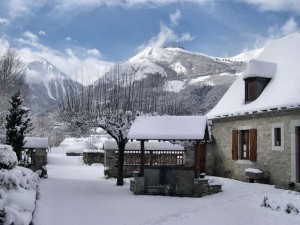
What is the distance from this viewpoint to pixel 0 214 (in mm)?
7055

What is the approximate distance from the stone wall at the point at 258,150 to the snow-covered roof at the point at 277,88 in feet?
1.60

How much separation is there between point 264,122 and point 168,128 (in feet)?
14.3


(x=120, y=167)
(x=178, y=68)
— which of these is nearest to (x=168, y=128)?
(x=120, y=167)

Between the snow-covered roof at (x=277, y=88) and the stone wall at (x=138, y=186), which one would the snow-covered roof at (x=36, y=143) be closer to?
the stone wall at (x=138, y=186)

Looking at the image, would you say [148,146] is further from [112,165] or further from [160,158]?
[112,165]

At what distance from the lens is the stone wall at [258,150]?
14.6 meters

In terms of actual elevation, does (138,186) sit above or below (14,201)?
below

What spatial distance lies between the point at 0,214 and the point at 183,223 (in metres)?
4.42

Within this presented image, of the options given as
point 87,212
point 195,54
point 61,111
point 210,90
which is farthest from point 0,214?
point 195,54

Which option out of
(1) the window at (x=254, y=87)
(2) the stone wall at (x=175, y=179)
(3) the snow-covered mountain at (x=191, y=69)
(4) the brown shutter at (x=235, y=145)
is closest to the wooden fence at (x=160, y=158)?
(4) the brown shutter at (x=235, y=145)

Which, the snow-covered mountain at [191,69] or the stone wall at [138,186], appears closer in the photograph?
the stone wall at [138,186]

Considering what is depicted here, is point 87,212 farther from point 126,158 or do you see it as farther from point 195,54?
point 195,54

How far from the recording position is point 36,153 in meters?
19.4

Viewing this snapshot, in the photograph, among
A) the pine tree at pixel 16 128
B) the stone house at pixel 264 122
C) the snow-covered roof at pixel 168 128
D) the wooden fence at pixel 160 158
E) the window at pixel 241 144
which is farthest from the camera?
the wooden fence at pixel 160 158
